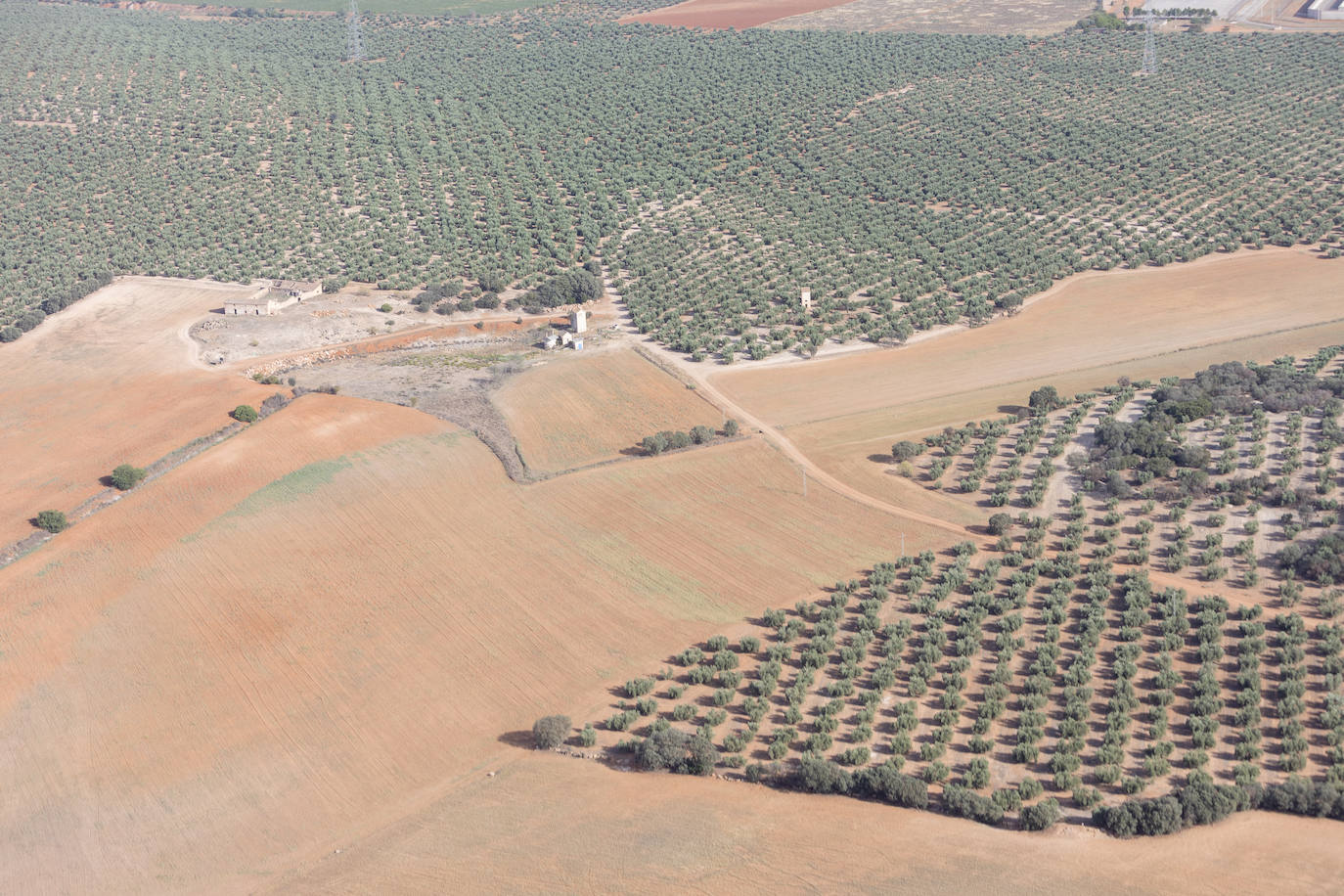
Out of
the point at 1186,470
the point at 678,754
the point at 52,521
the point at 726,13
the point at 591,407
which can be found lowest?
the point at 678,754

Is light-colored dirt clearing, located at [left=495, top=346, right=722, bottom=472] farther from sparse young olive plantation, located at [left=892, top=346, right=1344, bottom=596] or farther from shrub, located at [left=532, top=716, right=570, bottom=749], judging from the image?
shrub, located at [left=532, top=716, right=570, bottom=749]

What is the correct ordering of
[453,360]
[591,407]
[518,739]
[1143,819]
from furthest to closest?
1. [453,360]
2. [591,407]
3. [518,739]
4. [1143,819]

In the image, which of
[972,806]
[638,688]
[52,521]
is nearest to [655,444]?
[638,688]

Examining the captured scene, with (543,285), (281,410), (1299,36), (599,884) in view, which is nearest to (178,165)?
(543,285)

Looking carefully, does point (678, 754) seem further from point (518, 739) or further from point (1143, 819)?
point (1143, 819)

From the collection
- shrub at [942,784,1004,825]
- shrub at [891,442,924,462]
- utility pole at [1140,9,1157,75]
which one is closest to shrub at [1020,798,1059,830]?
shrub at [942,784,1004,825]

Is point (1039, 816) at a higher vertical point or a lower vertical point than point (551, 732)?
lower

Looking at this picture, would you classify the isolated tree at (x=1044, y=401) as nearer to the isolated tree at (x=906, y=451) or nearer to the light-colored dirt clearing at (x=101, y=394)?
the isolated tree at (x=906, y=451)
